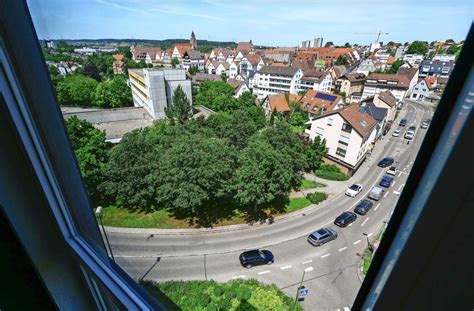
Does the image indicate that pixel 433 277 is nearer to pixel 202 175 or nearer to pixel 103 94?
pixel 202 175

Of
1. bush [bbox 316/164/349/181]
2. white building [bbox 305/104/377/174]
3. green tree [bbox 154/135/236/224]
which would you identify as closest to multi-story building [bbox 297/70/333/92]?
white building [bbox 305/104/377/174]

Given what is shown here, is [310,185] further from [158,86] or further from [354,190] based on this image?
[158,86]

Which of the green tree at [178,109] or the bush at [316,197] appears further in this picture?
the green tree at [178,109]

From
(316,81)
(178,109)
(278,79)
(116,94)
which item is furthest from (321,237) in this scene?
(278,79)

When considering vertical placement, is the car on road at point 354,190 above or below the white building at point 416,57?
below

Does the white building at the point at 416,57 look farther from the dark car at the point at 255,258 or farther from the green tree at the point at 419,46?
the dark car at the point at 255,258

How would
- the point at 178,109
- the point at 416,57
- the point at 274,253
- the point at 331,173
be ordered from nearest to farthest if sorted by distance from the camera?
the point at 416,57 → the point at 274,253 → the point at 331,173 → the point at 178,109

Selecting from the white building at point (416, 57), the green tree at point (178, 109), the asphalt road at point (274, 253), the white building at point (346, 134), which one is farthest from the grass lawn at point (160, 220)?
the green tree at point (178, 109)
